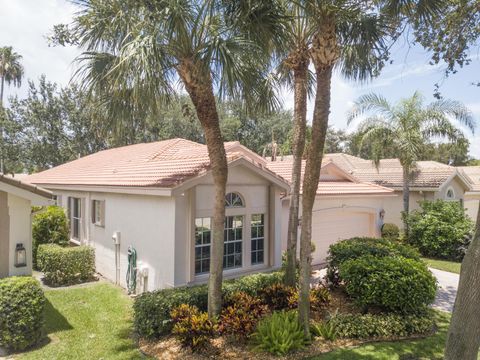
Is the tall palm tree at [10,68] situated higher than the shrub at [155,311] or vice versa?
the tall palm tree at [10,68]

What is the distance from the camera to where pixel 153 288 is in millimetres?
10797

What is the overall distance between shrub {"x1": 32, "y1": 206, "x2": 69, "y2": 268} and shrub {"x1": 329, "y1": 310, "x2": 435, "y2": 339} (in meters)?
12.9

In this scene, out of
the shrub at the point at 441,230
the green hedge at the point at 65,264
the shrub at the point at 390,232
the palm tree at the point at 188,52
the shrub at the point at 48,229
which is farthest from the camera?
the shrub at the point at 390,232

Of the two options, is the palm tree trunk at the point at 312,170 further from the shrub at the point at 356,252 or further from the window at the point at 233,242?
the window at the point at 233,242

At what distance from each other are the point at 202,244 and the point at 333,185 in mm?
9152

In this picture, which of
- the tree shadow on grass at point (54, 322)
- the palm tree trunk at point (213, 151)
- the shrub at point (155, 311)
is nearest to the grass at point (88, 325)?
the tree shadow on grass at point (54, 322)

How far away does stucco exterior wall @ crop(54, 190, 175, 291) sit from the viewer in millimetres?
10150

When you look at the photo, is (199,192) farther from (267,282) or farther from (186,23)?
(186,23)

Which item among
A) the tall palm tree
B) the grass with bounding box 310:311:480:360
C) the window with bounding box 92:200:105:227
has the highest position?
the tall palm tree

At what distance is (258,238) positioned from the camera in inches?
484

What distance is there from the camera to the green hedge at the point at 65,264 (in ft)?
41.9

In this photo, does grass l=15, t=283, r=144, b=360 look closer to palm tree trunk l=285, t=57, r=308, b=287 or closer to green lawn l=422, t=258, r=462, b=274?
palm tree trunk l=285, t=57, r=308, b=287

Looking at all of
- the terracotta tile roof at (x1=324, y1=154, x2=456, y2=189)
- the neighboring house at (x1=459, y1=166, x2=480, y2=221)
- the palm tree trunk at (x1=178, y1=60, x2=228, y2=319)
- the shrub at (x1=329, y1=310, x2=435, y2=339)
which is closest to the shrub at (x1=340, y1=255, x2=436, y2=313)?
the shrub at (x1=329, y1=310, x2=435, y2=339)

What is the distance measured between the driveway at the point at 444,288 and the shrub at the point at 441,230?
120 inches
